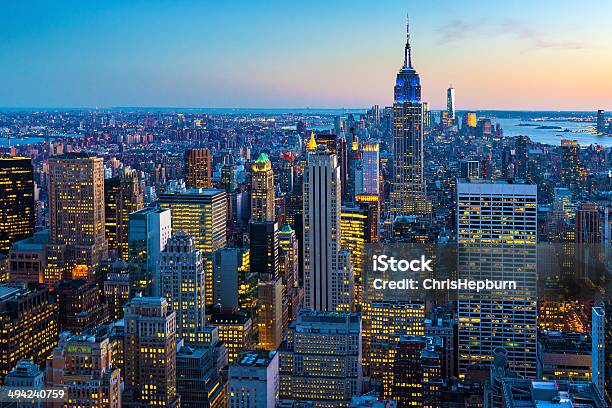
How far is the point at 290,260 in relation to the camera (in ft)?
55.5

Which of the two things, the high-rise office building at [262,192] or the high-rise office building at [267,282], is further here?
the high-rise office building at [262,192]

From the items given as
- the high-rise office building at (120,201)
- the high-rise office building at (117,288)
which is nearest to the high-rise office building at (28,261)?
the high-rise office building at (120,201)

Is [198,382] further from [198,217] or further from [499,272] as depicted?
[198,217]

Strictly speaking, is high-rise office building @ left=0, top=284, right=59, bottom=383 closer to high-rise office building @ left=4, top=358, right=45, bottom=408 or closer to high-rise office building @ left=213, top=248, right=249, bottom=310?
→ high-rise office building @ left=4, top=358, right=45, bottom=408

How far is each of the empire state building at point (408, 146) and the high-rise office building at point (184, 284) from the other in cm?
843

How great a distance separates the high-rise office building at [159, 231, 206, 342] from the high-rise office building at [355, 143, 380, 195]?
8.20 metres

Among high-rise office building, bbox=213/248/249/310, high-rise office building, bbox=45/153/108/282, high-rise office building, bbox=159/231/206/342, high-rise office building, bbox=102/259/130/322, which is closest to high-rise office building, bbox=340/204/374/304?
high-rise office building, bbox=213/248/249/310

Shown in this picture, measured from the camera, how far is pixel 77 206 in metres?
18.6

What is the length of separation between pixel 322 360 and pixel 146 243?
5078 millimetres

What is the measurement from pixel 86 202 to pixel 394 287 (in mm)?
8620

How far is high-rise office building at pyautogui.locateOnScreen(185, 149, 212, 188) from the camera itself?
833 inches

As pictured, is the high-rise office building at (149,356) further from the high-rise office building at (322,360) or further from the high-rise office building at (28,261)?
the high-rise office building at (28,261)

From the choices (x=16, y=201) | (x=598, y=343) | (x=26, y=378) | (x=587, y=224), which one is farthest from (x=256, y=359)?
(x=16, y=201)

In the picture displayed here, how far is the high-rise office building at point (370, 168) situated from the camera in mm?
22398
